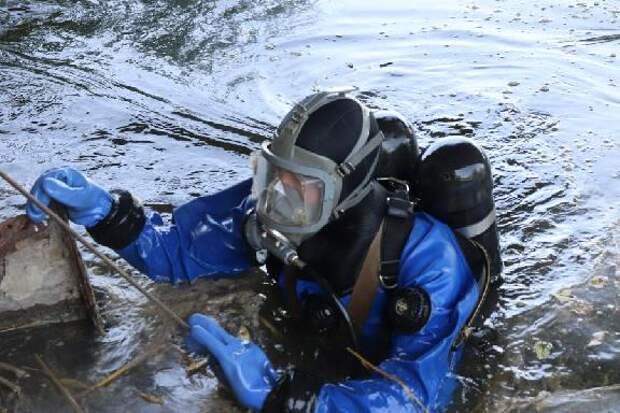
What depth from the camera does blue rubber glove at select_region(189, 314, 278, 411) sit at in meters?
2.67

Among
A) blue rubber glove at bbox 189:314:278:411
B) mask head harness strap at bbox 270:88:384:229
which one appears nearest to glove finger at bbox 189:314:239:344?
blue rubber glove at bbox 189:314:278:411

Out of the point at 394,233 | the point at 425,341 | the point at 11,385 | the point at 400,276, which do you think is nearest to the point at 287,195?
the point at 394,233

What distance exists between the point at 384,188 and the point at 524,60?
4.37 m

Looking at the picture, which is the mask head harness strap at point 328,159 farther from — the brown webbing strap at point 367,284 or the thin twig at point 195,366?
the thin twig at point 195,366

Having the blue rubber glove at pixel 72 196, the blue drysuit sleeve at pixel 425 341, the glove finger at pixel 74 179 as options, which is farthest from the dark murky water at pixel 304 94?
the glove finger at pixel 74 179

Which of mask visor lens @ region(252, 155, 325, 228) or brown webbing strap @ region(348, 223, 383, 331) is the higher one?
mask visor lens @ region(252, 155, 325, 228)

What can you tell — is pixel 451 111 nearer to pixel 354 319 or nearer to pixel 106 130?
pixel 106 130

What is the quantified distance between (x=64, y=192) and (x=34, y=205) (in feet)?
0.45

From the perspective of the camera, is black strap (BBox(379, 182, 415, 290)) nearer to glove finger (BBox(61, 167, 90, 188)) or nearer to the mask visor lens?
the mask visor lens

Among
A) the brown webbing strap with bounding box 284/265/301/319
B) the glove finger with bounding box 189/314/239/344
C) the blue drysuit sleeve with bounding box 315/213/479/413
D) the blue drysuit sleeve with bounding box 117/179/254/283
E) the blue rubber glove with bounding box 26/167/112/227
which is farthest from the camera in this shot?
the blue drysuit sleeve with bounding box 117/179/254/283

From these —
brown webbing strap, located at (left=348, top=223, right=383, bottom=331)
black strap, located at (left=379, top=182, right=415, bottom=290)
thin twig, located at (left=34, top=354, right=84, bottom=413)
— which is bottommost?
thin twig, located at (left=34, top=354, right=84, bottom=413)

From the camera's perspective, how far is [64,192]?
2.92m

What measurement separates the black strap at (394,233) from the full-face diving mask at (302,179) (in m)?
0.15

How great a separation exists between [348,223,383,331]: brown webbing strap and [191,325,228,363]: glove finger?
1.88ft
